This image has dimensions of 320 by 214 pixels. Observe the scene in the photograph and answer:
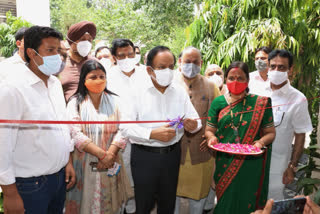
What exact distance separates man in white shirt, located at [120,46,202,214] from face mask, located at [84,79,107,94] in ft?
0.96

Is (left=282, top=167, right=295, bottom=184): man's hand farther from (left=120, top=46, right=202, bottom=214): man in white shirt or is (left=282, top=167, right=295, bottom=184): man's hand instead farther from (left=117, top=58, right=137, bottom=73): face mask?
(left=117, top=58, right=137, bottom=73): face mask

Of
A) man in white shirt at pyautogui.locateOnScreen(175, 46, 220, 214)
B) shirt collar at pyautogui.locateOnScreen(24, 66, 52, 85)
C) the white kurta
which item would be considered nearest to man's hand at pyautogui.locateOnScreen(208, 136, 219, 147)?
man in white shirt at pyautogui.locateOnScreen(175, 46, 220, 214)

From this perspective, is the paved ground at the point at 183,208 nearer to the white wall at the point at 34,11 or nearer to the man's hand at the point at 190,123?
the man's hand at the point at 190,123

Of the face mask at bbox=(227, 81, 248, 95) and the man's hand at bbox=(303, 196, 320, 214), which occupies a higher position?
the face mask at bbox=(227, 81, 248, 95)

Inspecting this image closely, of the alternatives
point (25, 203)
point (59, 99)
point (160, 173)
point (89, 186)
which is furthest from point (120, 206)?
point (59, 99)

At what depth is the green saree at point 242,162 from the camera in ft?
7.80

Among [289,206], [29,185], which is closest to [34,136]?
[29,185]

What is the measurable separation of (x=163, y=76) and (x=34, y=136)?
1.06 metres

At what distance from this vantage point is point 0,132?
157 cm

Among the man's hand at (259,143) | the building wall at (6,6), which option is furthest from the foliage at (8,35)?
the man's hand at (259,143)

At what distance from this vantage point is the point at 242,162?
244cm

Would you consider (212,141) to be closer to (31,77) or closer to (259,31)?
(31,77)

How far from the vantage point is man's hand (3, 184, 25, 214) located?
5.28 feet

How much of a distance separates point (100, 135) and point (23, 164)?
2.38ft
